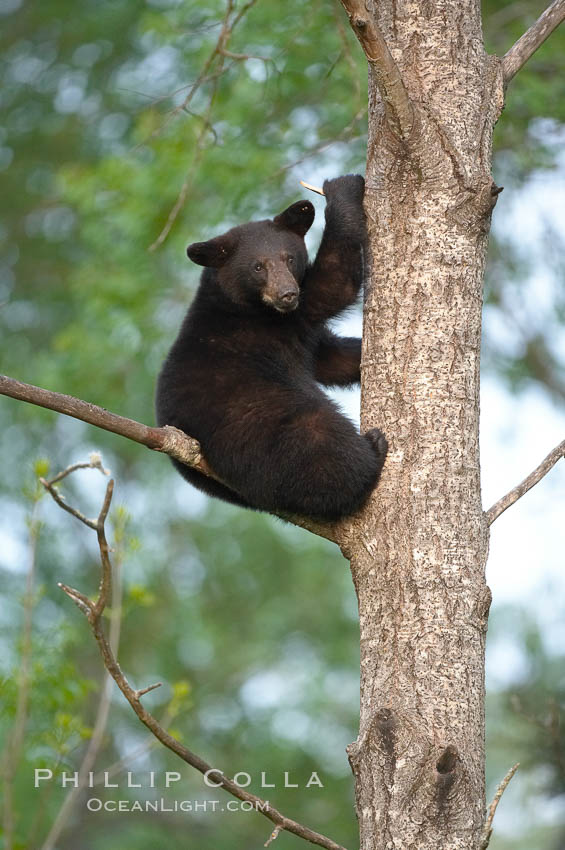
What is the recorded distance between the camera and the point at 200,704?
44.4 feet

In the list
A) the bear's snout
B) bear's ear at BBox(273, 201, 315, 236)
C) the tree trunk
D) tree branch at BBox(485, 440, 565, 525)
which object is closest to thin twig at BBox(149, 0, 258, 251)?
the bear's snout

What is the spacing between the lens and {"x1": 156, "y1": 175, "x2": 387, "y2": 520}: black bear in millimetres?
3891

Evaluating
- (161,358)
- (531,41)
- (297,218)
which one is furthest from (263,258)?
(161,358)

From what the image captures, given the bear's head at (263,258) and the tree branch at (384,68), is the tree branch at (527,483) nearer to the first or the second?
the tree branch at (384,68)

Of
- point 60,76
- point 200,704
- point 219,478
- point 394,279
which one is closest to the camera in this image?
point 394,279

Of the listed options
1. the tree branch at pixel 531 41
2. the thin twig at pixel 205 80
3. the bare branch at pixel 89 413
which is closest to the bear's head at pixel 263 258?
the thin twig at pixel 205 80

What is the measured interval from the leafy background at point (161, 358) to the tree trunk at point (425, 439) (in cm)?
127

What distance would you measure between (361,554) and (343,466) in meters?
0.40

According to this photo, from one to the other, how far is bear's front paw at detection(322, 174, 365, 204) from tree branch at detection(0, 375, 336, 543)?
1.22 meters

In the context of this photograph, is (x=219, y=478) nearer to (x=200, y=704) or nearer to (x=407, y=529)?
(x=407, y=529)

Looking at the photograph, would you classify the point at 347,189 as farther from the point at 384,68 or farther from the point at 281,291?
the point at 384,68

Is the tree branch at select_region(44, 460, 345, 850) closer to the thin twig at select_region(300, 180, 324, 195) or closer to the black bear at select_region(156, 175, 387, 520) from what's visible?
the black bear at select_region(156, 175, 387, 520)

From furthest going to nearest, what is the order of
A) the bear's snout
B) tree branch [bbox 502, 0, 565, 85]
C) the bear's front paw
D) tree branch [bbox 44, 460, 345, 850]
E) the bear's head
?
the bear's head, the bear's snout, the bear's front paw, tree branch [bbox 502, 0, 565, 85], tree branch [bbox 44, 460, 345, 850]

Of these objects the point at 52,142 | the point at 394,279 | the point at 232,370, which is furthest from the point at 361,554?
the point at 52,142
